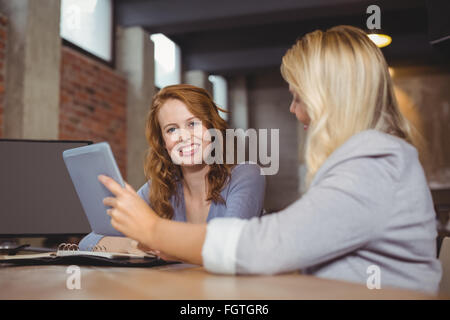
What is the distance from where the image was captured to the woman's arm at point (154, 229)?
2.68 feet

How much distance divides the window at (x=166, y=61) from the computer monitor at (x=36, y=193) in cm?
440

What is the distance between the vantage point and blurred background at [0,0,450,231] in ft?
11.9

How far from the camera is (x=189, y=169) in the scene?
77.5 inches

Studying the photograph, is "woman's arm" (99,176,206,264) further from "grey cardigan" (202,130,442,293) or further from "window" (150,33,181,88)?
"window" (150,33,181,88)

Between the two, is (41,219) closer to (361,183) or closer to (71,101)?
(361,183)

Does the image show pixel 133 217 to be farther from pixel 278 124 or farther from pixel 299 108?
pixel 278 124

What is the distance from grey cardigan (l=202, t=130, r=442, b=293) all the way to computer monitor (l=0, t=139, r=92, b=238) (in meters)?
1.24

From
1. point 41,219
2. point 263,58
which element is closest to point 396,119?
point 41,219

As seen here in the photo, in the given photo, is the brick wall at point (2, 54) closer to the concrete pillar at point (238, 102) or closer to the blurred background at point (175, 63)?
the blurred background at point (175, 63)

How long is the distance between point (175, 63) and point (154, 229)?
252 inches

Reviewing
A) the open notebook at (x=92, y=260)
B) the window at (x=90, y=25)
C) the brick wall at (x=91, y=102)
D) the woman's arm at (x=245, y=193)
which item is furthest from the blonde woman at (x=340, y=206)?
the window at (x=90, y=25)

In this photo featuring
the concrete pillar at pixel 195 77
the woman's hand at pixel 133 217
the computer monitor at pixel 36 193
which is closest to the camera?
the woman's hand at pixel 133 217

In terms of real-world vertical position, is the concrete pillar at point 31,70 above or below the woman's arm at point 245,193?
above

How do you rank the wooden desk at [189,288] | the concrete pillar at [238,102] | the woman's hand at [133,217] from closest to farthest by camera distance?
1. the wooden desk at [189,288]
2. the woman's hand at [133,217]
3. the concrete pillar at [238,102]
